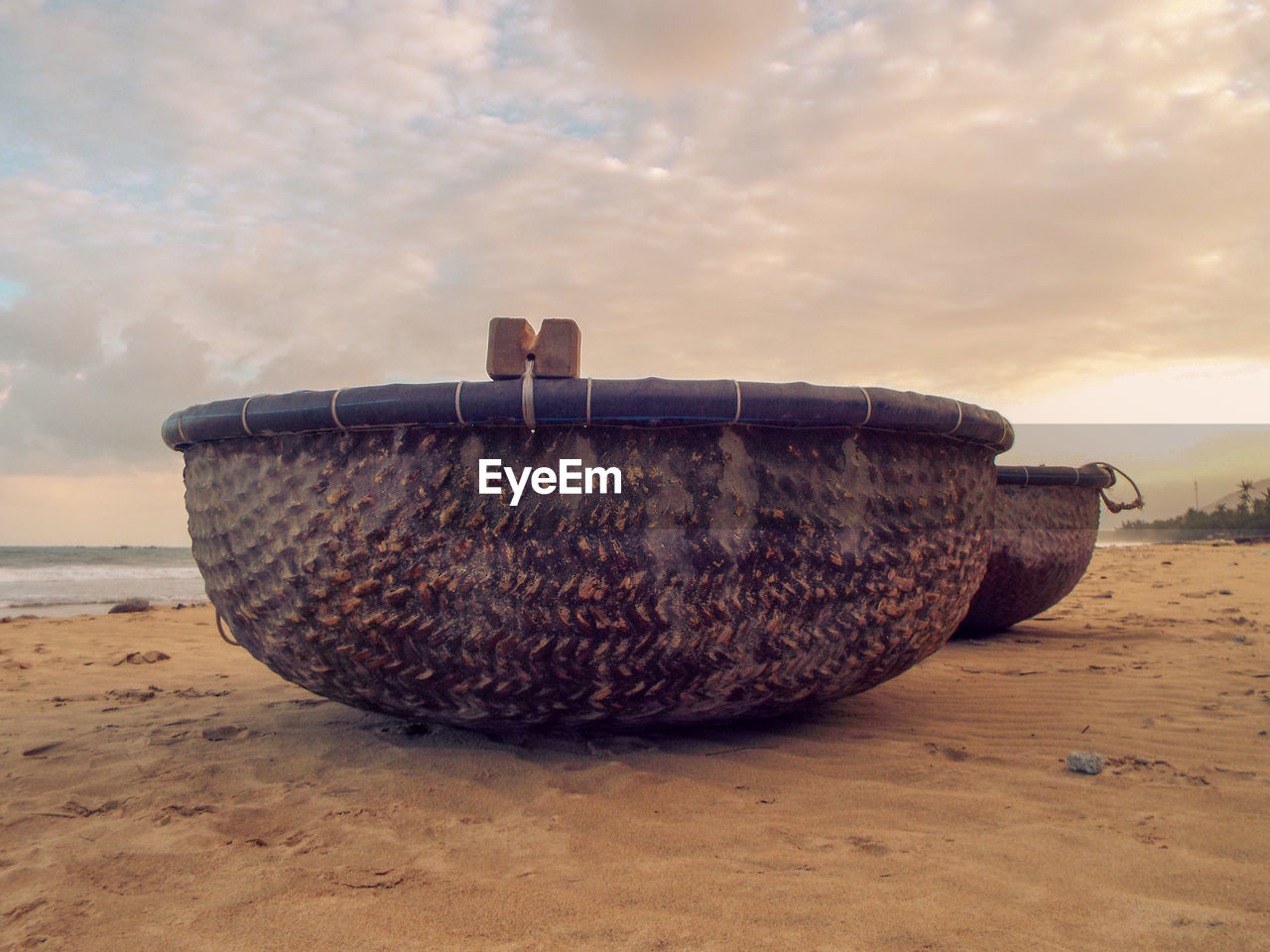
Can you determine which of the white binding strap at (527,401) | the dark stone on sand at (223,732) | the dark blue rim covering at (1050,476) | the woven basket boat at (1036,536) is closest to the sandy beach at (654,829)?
the dark stone on sand at (223,732)

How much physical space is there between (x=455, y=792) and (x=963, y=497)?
1412 mm

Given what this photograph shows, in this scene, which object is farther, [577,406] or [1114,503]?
[1114,503]

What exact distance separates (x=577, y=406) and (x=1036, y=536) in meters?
3.12

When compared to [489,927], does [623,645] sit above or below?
above

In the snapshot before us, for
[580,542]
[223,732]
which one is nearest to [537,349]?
[580,542]

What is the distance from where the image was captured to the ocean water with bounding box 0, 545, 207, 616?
30.1 ft

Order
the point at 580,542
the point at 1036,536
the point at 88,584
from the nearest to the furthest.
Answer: the point at 580,542, the point at 1036,536, the point at 88,584

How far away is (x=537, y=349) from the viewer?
5.19 feet

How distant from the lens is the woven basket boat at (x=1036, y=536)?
3740mm

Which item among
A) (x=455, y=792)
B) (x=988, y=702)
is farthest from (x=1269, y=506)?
(x=455, y=792)

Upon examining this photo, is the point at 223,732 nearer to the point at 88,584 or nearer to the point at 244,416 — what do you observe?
the point at 244,416

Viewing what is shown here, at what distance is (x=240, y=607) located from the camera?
5.98 feet

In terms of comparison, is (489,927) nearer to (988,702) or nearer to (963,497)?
(963,497)

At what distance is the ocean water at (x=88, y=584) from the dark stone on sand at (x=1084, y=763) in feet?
29.4
